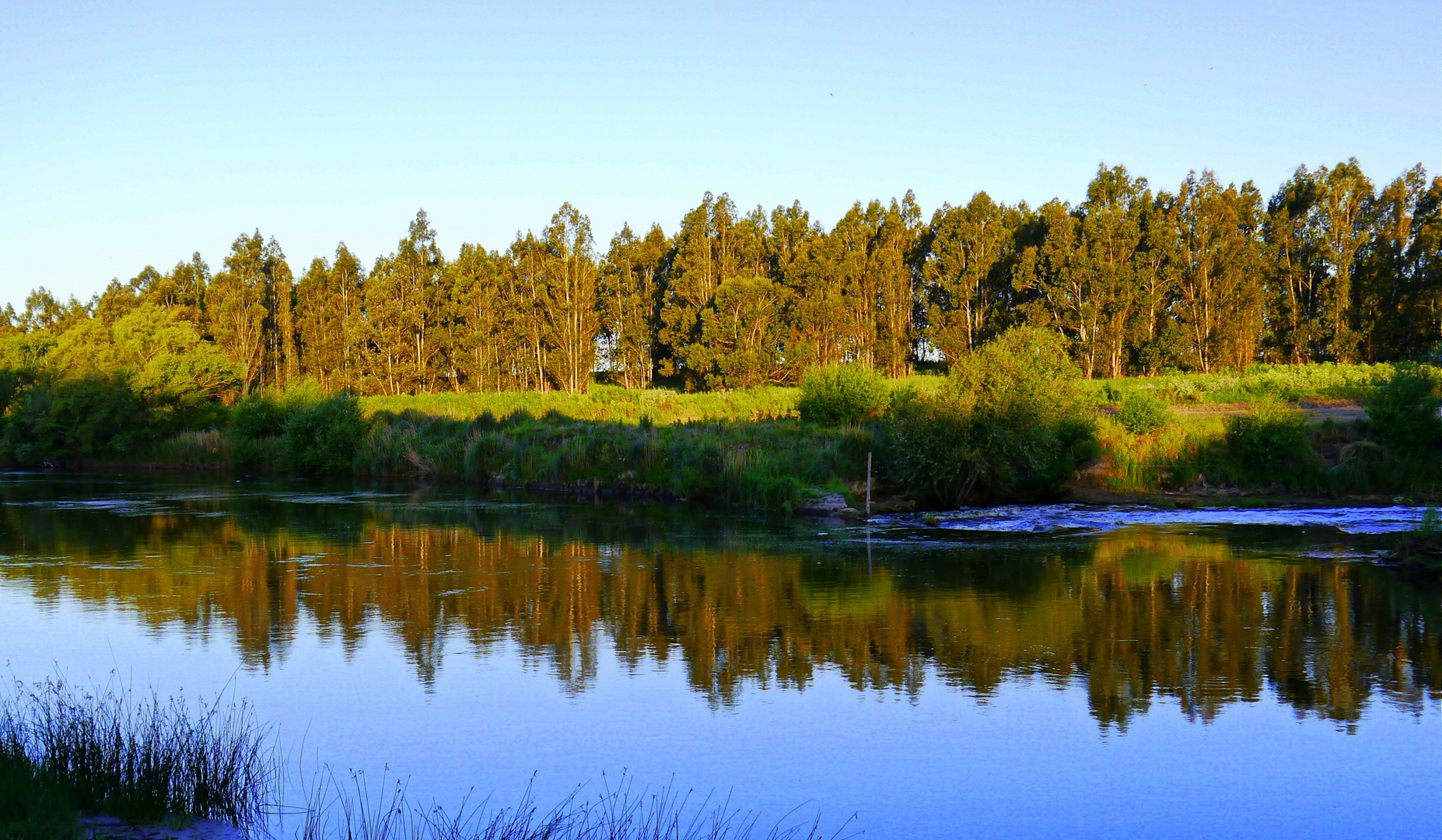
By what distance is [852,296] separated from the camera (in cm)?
6950

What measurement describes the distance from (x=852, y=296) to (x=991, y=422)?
42.2 metres

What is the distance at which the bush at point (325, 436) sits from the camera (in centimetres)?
4497

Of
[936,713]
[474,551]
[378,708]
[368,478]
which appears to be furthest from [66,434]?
[936,713]

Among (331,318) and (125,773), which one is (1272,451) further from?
(331,318)

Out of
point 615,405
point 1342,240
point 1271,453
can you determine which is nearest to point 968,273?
point 1342,240

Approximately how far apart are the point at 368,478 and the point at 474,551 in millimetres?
22598

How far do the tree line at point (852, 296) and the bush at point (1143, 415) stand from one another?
2956 centimetres

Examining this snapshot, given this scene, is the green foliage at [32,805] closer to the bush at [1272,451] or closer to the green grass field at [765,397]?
the bush at [1272,451]

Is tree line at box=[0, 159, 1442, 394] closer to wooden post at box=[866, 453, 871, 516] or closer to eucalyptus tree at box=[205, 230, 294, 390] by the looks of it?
eucalyptus tree at box=[205, 230, 294, 390]

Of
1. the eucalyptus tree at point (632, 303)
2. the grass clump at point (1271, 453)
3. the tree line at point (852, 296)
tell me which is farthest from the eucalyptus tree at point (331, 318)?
the grass clump at point (1271, 453)

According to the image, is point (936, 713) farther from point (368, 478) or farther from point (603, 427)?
point (368, 478)

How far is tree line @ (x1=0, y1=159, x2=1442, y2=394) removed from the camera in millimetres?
62406

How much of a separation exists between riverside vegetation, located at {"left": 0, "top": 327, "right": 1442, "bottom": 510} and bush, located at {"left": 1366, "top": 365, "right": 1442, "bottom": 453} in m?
0.04

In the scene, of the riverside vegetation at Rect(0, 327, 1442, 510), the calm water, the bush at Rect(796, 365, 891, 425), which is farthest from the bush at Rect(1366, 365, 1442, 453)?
the bush at Rect(796, 365, 891, 425)
